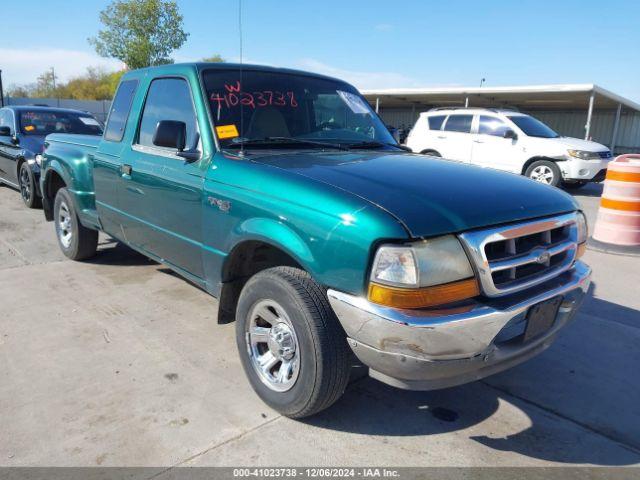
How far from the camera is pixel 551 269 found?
2.61m

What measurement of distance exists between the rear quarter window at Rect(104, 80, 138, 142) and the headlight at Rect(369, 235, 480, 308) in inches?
117

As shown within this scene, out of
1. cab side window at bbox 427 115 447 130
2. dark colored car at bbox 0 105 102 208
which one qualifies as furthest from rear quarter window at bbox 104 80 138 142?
cab side window at bbox 427 115 447 130

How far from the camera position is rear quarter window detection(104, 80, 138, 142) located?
13.6 feet

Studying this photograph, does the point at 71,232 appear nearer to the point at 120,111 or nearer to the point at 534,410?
the point at 120,111

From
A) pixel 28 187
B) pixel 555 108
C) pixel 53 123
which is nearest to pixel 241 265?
pixel 28 187

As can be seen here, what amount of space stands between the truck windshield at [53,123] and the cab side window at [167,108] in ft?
19.0

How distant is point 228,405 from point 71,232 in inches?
136

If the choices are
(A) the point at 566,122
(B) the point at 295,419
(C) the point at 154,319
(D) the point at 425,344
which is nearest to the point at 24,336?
(C) the point at 154,319

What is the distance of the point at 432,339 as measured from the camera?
6.79ft

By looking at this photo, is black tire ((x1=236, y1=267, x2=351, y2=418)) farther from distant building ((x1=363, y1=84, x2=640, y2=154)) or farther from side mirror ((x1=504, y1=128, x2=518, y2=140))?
distant building ((x1=363, y1=84, x2=640, y2=154))

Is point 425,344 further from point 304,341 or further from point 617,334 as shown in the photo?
point 617,334

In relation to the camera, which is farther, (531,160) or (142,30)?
(142,30)

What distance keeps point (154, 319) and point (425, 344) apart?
2606 mm

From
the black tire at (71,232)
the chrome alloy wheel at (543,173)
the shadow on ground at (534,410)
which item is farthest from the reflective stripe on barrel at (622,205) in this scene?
the black tire at (71,232)
